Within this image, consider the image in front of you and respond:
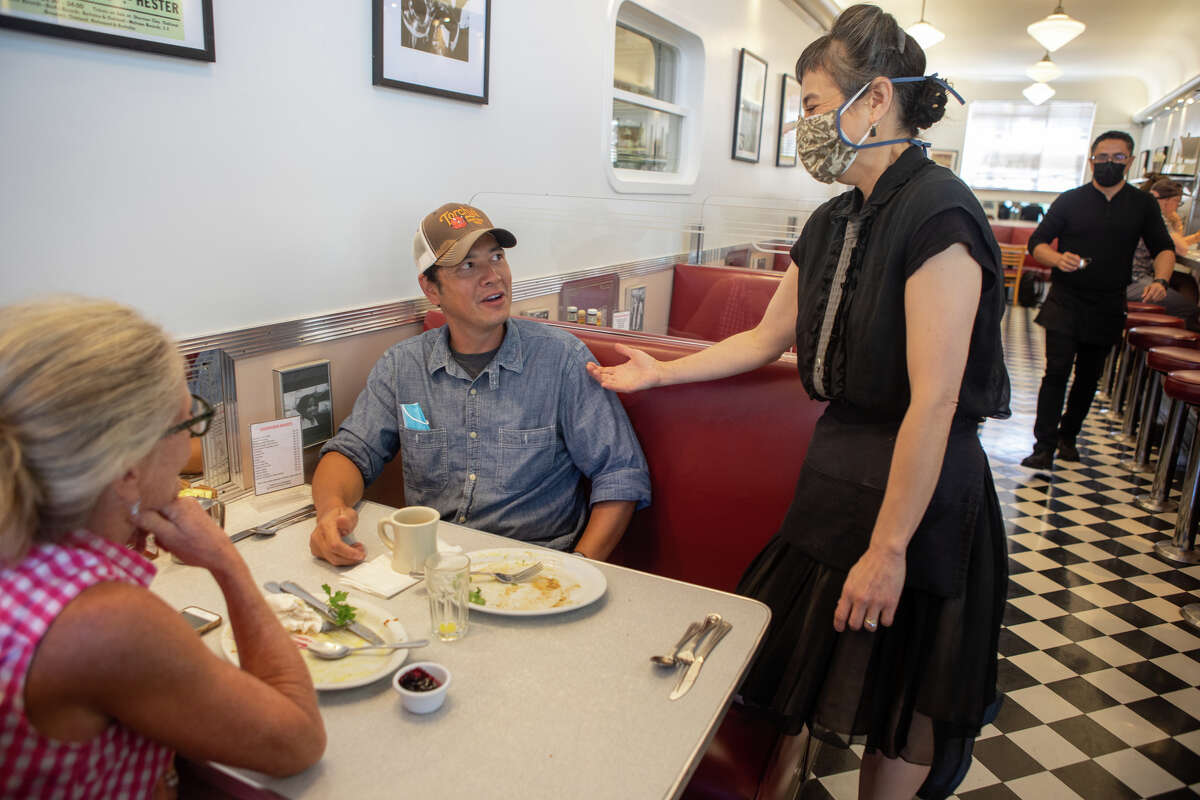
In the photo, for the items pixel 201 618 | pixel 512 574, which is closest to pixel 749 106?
pixel 512 574

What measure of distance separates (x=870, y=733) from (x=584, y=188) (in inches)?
96.2

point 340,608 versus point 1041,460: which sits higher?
point 340,608

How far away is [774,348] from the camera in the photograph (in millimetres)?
1682

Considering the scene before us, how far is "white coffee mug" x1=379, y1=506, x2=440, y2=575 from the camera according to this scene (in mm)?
1315

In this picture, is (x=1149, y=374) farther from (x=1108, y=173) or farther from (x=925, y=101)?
(x=925, y=101)

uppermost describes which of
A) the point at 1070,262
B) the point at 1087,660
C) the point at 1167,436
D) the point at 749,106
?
the point at 749,106

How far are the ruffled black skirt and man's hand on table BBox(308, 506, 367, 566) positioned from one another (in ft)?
2.62

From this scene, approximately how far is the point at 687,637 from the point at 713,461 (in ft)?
2.56

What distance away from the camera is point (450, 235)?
71.5 inches

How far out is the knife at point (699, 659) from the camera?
40.6 inches

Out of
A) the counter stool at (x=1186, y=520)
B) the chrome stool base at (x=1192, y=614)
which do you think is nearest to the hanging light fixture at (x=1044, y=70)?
the counter stool at (x=1186, y=520)

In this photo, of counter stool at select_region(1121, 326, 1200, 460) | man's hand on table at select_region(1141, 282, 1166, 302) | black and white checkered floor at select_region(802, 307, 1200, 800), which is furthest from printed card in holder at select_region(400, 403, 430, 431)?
man's hand on table at select_region(1141, 282, 1166, 302)

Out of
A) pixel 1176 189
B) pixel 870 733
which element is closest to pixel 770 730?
pixel 870 733

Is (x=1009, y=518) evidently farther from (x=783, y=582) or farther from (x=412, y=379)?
(x=412, y=379)
